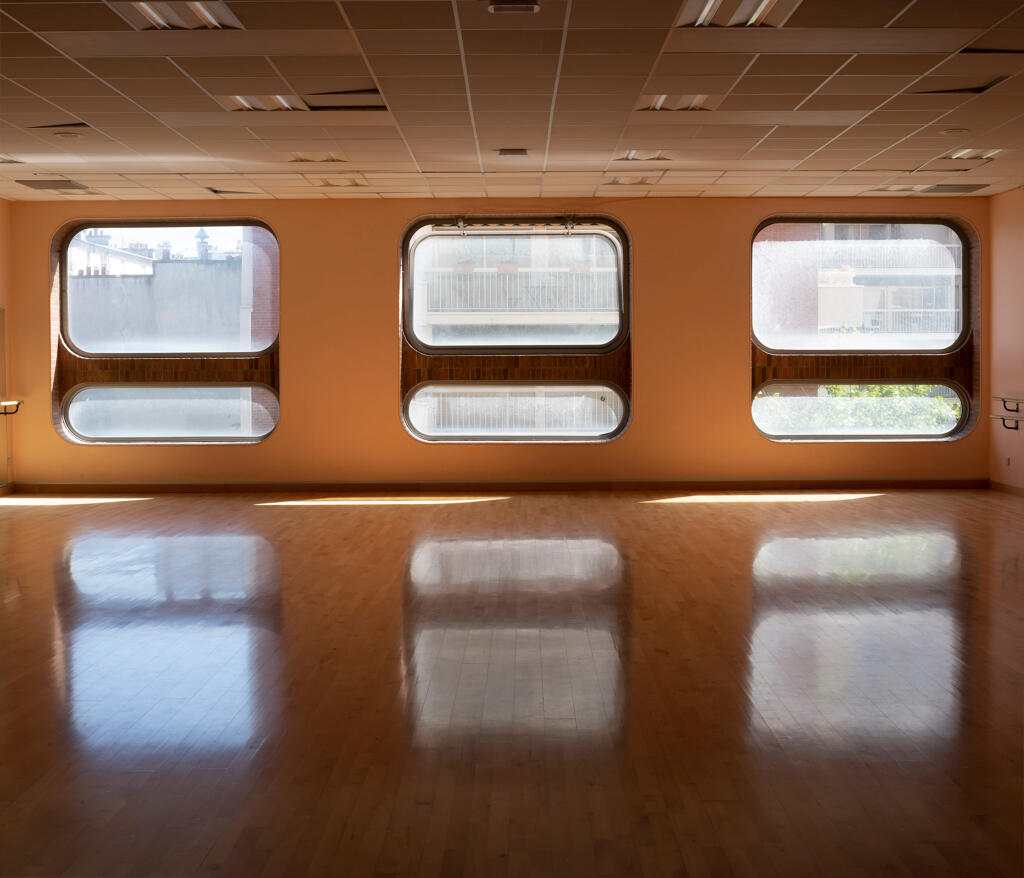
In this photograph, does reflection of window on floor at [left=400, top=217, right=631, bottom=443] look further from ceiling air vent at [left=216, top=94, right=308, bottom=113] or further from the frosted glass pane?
ceiling air vent at [left=216, top=94, right=308, bottom=113]

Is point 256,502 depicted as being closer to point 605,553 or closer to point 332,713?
point 605,553

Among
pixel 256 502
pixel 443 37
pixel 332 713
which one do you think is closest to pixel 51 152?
pixel 256 502

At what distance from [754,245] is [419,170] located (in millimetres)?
4201

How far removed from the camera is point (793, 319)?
11398 mm

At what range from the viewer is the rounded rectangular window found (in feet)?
37.2

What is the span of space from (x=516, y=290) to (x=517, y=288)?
26 mm

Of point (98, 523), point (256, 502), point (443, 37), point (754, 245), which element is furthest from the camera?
point (754, 245)

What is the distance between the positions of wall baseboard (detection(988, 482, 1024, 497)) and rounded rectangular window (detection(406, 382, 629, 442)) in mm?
4230

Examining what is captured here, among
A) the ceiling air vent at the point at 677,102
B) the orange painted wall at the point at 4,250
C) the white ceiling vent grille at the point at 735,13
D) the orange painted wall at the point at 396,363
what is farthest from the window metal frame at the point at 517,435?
the white ceiling vent grille at the point at 735,13

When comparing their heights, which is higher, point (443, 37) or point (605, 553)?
point (443, 37)

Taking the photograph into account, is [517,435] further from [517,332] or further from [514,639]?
[514,639]

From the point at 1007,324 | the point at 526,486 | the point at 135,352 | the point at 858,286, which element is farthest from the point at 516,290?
the point at 1007,324

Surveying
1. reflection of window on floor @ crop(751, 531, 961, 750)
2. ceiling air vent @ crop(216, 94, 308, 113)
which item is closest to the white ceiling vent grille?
ceiling air vent @ crop(216, 94, 308, 113)

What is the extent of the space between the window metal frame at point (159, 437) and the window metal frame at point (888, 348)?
5752 millimetres
